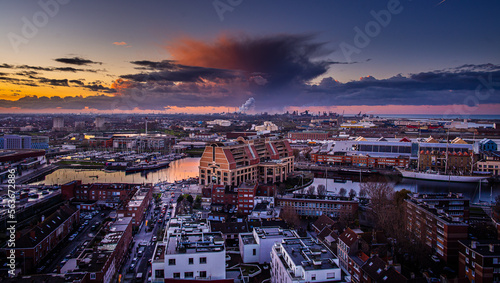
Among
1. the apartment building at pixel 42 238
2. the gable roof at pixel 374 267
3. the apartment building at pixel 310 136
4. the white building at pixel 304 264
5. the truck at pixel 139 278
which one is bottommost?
the truck at pixel 139 278

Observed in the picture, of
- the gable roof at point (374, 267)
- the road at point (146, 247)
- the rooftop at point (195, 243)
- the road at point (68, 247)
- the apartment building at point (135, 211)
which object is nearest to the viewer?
the rooftop at point (195, 243)

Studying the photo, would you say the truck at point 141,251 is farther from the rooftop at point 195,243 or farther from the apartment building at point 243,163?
the apartment building at point 243,163

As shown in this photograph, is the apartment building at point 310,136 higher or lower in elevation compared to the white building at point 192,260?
higher

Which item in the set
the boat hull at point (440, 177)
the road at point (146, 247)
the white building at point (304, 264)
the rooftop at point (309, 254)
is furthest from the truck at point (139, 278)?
the boat hull at point (440, 177)

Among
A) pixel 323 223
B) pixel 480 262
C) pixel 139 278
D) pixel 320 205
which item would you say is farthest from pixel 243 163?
pixel 480 262

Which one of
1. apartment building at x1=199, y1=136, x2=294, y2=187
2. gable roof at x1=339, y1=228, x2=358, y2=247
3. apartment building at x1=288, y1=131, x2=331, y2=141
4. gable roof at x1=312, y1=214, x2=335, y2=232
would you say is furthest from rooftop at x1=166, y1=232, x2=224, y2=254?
apartment building at x1=288, y1=131, x2=331, y2=141

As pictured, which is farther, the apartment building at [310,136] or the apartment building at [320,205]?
the apartment building at [310,136]

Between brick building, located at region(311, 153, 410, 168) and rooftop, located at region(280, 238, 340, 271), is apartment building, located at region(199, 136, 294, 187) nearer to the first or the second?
brick building, located at region(311, 153, 410, 168)

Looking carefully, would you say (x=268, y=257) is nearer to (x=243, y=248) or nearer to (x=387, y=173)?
(x=243, y=248)

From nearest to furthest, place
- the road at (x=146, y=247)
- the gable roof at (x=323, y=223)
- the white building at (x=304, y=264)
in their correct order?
the white building at (x=304, y=264), the road at (x=146, y=247), the gable roof at (x=323, y=223)
